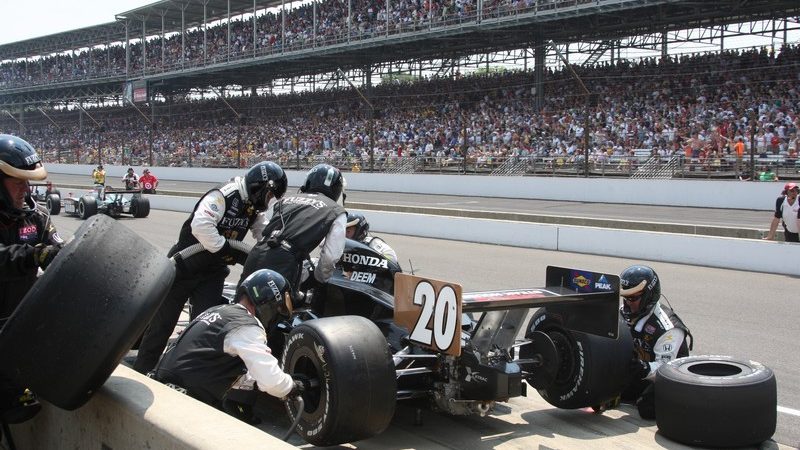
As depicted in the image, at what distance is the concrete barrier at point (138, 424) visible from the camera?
106 inches

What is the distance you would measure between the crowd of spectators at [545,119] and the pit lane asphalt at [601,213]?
2.16 metres

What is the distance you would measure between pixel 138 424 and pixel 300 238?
2.40 meters

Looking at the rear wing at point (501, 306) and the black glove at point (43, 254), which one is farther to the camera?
the rear wing at point (501, 306)

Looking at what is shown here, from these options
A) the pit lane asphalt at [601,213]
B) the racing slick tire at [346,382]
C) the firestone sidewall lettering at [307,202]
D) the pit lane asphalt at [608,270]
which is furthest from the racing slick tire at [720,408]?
the pit lane asphalt at [601,213]

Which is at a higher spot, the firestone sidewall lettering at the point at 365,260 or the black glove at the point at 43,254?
the black glove at the point at 43,254

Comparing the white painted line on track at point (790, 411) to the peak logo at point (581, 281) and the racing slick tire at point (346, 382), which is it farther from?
the racing slick tire at point (346, 382)

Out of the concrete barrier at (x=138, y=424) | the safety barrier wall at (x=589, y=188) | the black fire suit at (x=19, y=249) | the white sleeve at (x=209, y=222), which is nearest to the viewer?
the concrete barrier at (x=138, y=424)

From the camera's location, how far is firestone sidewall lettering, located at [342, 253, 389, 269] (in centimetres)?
539

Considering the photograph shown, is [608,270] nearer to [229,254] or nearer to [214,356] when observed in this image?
Answer: [229,254]

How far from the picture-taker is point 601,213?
21078 mm

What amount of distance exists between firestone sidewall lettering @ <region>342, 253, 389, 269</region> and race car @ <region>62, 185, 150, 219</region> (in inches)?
667

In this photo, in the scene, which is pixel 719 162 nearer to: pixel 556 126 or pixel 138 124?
pixel 556 126

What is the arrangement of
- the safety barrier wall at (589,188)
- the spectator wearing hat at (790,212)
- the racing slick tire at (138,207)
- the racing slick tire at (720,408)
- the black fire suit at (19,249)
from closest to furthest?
the black fire suit at (19,249), the racing slick tire at (720,408), the spectator wearing hat at (790,212), the safety barrier wall at (589,188), the racing slick tire at (138,207)

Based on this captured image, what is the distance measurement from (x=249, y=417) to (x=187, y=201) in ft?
71.4
